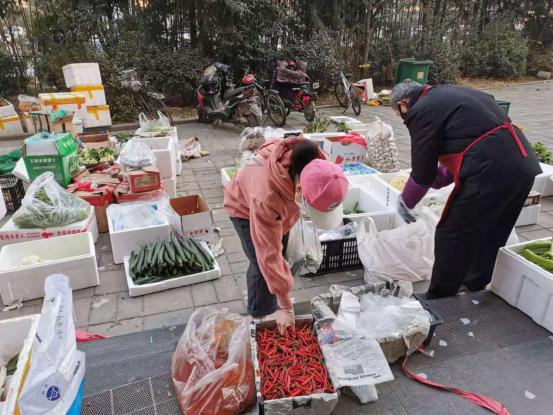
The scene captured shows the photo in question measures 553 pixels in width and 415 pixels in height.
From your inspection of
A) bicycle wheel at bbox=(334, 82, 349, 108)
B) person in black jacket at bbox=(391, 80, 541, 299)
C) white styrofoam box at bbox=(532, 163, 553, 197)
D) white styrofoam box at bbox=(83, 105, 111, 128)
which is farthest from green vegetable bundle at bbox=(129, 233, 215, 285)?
bicycle wheel at bbox=(334, 82, 349, 108)

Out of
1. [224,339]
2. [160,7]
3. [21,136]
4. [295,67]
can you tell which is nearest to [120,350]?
[224,339]

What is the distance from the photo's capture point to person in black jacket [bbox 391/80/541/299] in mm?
2596

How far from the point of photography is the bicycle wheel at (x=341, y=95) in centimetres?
962

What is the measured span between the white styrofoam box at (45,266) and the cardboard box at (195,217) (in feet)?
Result: 2.65

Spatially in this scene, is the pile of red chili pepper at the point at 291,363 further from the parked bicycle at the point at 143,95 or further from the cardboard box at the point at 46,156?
the parked bicycle at the point at 143,95

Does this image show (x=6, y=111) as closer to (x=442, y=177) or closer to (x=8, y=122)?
(x=8, y=122)

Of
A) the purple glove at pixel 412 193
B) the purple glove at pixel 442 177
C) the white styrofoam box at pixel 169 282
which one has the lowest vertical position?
the white styrofoam box at pixel 169 282

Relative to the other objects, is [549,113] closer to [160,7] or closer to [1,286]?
[160,7]

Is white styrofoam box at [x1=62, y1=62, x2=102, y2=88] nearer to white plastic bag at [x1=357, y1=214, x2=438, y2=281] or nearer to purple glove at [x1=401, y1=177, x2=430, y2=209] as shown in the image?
white plastic bag at [x1=357, y1=214, x2=438, y2=281]

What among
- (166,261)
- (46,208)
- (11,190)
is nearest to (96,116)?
(11,190)

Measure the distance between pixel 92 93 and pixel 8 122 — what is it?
61.3 inches

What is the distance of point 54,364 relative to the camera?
5.45 ft

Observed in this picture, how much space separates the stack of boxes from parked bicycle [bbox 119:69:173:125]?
6.63 ft

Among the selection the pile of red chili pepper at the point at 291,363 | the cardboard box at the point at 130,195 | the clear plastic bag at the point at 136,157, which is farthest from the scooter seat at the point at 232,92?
the pile of red chili pepper at the point at 291,363
